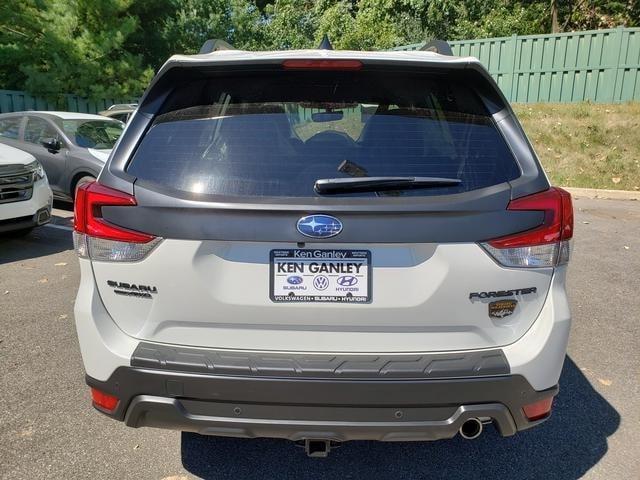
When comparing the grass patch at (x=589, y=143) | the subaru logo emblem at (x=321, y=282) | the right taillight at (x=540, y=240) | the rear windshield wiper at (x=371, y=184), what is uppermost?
the rear windshield wiper at (x=371, y=184)

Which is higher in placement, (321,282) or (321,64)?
(321,64)

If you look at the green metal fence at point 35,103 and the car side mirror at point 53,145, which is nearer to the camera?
the car side mirror at point 53,145

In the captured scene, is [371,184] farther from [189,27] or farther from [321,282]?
[189,27]

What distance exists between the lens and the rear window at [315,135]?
6.88ft

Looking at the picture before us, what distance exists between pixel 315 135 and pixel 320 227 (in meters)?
0.54

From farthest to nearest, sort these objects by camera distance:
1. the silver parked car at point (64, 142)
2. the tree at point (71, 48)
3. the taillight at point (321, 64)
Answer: the tree at point (71, 48)
the silver parked car at point (64, 142)
the taillight at point (321, 64)

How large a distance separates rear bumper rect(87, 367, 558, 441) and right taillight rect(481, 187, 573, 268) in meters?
0.45

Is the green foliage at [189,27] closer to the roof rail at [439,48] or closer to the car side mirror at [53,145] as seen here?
the car side mirror at [53,145]

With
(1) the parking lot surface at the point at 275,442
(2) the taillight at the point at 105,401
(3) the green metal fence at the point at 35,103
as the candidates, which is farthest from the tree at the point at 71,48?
(2) the taillight at the point at 105,401

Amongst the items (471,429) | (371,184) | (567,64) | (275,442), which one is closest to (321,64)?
(371,184)

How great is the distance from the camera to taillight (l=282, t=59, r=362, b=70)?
220 centimetres

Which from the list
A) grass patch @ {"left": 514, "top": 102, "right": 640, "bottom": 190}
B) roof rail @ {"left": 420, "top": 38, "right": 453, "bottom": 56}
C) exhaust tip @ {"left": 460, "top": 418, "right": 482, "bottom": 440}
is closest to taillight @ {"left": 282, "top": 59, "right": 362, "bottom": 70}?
roof rail @ {"left": 420, "top": 38, "right": 453, "bottom": 56}

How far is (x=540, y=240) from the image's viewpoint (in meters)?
2.05

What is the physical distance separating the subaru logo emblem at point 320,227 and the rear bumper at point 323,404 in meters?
0.53
